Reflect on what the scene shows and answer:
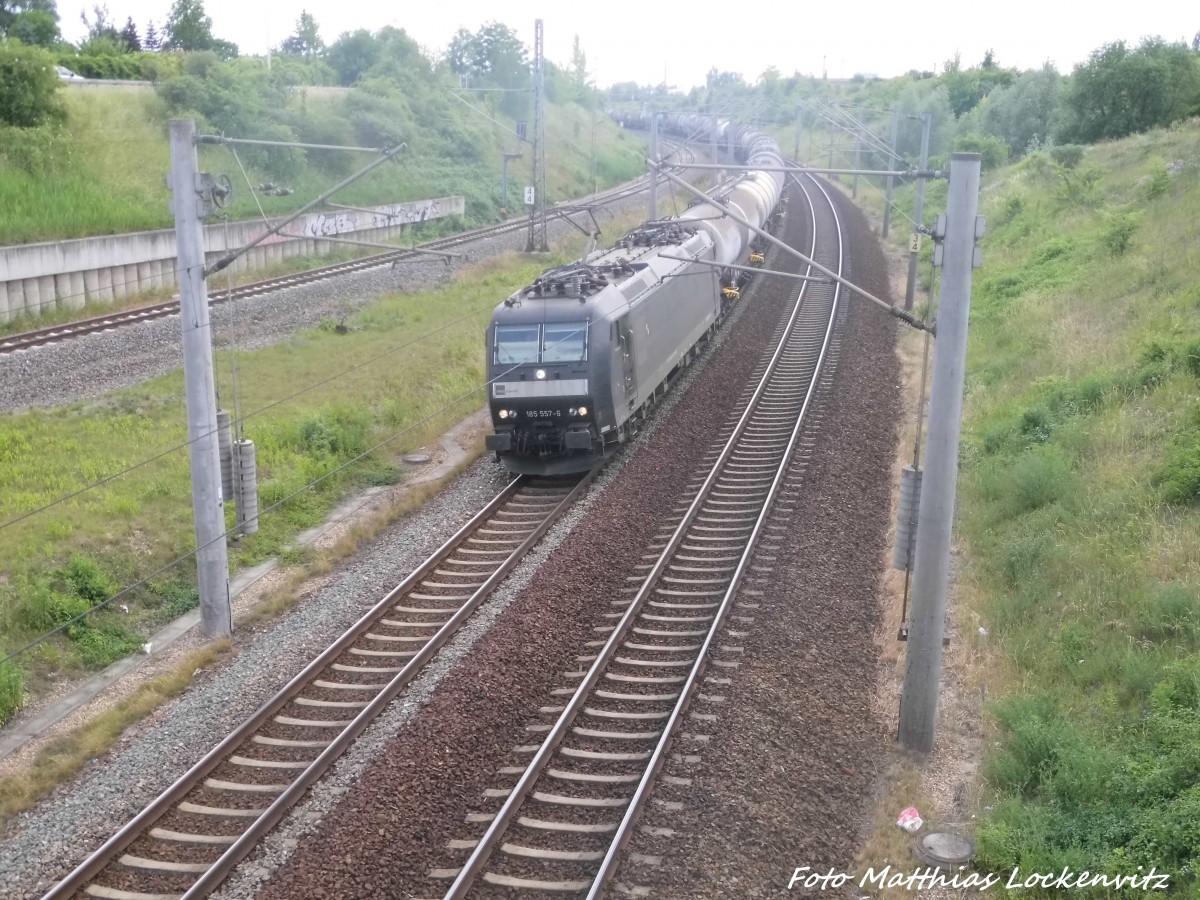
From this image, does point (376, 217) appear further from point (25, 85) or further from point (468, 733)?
point (468, 733)

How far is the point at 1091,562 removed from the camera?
42.7ft

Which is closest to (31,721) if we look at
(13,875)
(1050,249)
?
(13,875)

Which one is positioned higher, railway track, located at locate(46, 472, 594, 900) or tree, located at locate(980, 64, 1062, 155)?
tree, located at locate(980, 64, 1062, 155)

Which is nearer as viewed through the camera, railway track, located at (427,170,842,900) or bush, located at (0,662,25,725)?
railway track, located at (427,170,842,900)

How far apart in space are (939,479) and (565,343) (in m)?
8.56

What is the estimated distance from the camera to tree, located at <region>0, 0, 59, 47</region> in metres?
50.8

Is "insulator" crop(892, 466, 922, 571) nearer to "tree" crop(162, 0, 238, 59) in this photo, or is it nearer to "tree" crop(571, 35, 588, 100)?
"tree" crop(162, 0, 238, 59)

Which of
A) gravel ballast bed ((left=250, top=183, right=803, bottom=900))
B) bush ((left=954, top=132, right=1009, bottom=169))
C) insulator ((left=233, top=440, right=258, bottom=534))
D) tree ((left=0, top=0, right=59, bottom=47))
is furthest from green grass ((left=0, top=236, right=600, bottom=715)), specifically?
bush ((left=954, top=132, right=1009, bottom=169))

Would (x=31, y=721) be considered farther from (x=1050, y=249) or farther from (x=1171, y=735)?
(x=1050, y=249)

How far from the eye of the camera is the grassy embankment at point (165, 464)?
530 inches

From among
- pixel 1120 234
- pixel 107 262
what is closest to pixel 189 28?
pixel 107 262

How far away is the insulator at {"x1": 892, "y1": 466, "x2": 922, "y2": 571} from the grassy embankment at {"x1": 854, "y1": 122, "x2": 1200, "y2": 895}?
1690 mm

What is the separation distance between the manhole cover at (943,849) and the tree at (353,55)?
2853 inches

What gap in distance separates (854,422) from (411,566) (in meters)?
9.97
